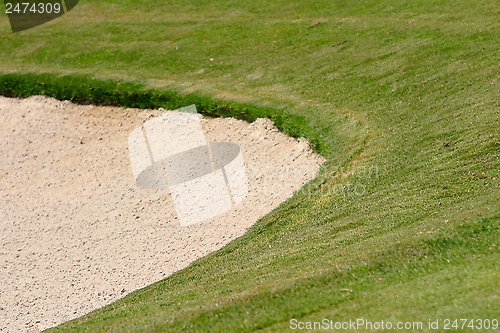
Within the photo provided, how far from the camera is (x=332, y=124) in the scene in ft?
82.3

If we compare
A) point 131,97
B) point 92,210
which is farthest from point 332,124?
point 131,97

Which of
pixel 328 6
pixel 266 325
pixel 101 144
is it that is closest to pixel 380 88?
pixel 328 6

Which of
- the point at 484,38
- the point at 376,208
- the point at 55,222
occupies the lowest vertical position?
the point at 55,222

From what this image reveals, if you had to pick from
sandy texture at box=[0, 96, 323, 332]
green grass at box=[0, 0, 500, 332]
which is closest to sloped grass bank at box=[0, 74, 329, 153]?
green grass at box=[0, 0, 500, 332]

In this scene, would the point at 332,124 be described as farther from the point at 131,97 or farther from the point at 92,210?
the point at 131,97

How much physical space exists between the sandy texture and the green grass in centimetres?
137

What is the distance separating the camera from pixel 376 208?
18.7 meters

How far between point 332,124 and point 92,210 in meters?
10.6

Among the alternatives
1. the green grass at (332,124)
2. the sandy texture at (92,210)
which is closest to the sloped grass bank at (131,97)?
the green grass at (332,124)

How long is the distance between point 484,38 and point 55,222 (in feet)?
67.8

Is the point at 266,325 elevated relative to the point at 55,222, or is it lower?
elevated

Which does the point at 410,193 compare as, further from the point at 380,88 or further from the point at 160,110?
the point at 160,110

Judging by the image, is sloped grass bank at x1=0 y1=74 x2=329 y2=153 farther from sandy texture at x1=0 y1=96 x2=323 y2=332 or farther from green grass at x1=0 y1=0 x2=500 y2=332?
sandy texture at x1=0 y1=96 x2=323 y2=332

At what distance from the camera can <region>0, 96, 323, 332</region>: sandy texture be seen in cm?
2091
